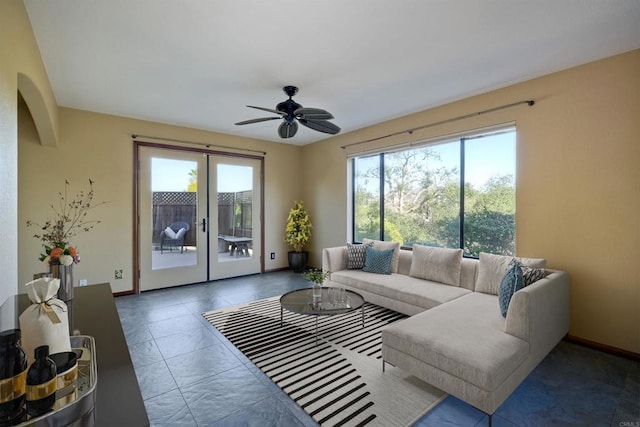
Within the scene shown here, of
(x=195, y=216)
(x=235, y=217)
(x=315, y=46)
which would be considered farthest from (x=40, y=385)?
(x=235, y=217)

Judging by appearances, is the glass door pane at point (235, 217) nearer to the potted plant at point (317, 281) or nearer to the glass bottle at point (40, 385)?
the potted plant at point (317, 281)

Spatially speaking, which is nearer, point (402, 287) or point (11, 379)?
point (11, 379)

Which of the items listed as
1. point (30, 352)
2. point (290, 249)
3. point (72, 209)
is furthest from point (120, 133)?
point (30, 352)

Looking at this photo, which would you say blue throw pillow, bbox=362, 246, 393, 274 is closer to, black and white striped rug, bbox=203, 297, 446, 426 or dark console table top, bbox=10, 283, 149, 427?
black and white striped rug, bbox=203, 297, 446, 426

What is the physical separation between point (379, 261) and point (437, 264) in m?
0.80

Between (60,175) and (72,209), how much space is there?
483mm

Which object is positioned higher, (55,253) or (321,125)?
(321,125)

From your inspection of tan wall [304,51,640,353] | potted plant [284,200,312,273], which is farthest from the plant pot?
tan wall [304,51,640,353]

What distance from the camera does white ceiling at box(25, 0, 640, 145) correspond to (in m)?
2.09

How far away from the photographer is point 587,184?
2.85 meters

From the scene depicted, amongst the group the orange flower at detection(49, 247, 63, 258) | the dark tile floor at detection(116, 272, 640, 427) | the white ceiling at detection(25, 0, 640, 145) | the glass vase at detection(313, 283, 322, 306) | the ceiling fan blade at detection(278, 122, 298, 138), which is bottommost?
the dark tile floor at detection(116, 272, 640, 427)

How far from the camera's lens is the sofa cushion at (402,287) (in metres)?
3.21

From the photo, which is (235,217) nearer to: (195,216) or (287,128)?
(195,216)

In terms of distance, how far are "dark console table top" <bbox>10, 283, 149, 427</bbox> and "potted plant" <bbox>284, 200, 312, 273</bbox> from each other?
412 centimetres
